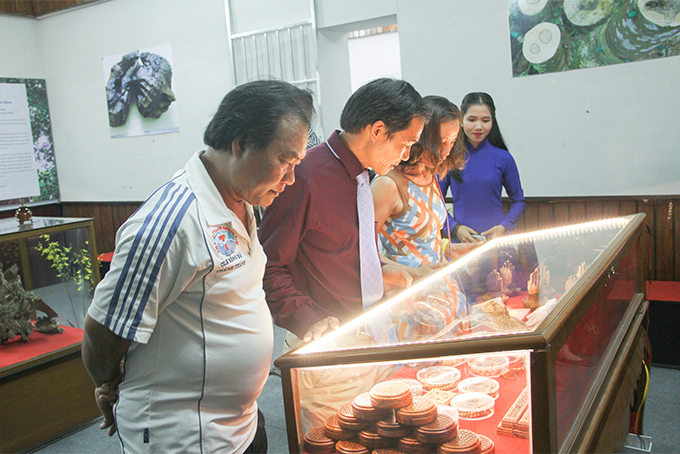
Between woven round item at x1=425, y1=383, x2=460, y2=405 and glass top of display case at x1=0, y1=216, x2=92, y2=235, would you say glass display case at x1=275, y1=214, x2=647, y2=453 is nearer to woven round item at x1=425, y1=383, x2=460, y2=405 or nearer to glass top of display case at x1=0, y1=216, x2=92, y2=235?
woven round item at x1=425, y1=383, x2=460, y2=405

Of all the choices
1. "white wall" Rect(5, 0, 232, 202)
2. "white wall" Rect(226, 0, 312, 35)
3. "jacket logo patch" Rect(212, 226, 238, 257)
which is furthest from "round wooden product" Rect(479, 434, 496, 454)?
"white wall" Rect(5, 0, 232, 202)

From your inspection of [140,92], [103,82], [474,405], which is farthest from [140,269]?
[103,82]

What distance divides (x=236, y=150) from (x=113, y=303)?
1.40 ft

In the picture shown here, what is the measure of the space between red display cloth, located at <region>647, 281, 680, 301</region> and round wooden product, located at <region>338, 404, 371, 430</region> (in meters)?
3.21

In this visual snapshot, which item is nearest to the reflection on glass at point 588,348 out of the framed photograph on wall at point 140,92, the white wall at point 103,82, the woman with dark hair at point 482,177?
the woman with dark hair at point 482,177

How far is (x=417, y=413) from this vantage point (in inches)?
50.6

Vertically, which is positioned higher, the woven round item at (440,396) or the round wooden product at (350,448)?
the woven round item at (440,396)

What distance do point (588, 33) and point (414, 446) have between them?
4.18 metres

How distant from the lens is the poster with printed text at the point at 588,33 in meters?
4.09

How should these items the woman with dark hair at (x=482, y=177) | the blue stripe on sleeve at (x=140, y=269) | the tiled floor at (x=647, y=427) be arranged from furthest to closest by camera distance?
the woman with dark hair at (x=482, y=177) < the tiled floor at (x=647, y=427) < the blue stripe on sleeve at (x=140, y=269)

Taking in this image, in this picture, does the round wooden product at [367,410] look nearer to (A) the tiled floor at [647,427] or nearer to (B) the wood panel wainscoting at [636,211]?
(A) the tiled floor at [647,427]

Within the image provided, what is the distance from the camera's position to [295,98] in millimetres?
1286

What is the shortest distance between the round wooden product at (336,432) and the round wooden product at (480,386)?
32 cm

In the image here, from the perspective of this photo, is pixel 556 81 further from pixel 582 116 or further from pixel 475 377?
pixel 475 377
